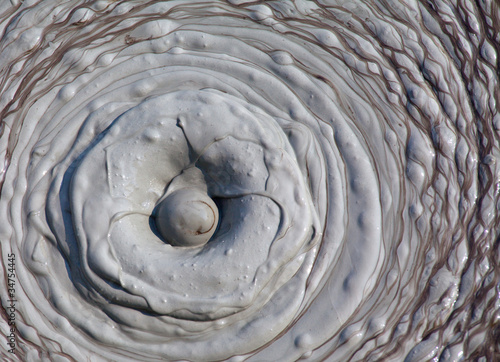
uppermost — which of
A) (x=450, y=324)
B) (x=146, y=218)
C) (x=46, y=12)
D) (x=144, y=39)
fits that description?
(x=46, y=12)

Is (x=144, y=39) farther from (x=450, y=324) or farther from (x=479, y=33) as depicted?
(x=450, y=324)

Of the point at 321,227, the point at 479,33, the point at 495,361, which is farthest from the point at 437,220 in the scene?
the point at 479,33

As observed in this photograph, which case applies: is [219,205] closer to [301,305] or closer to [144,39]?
[301,305]

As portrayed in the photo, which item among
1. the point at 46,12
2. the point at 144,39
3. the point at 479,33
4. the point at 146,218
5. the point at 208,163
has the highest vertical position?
the point at 46,12

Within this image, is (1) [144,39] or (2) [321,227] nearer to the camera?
(2) [321,227]

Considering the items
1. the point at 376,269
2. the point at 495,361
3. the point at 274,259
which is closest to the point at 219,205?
the point at 274,259

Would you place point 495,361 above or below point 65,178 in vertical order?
below
